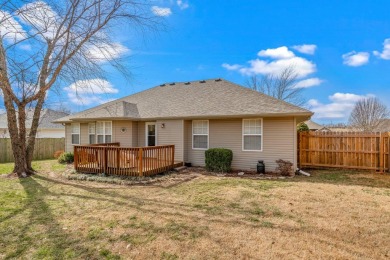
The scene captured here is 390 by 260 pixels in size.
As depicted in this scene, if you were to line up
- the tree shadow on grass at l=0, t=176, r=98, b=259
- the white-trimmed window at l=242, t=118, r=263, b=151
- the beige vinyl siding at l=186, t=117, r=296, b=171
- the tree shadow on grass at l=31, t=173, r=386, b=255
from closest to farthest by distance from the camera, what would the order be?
the tree shadow on grass at l=0, t=176, r=98, b=259 < the tree shadow on grass at l=31, t=173, r=386, b=255 < the beige vinyl siding at l=186, t=117, r=296, b=171 < the white-trimmed window at l=242, t=118, r=263, b=151

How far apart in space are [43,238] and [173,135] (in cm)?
822

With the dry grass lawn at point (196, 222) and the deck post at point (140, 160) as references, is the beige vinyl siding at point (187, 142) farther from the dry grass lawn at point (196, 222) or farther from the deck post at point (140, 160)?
the dry grass lawn at point (196, 222)

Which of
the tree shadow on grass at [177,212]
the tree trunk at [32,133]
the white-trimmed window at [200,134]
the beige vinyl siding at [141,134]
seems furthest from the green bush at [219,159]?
the tree trunk at [32,133]

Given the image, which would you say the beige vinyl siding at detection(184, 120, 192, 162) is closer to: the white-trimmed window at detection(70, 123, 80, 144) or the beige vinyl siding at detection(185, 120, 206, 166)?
the beige vinyl siding at detection(185, 120, 206, 166)

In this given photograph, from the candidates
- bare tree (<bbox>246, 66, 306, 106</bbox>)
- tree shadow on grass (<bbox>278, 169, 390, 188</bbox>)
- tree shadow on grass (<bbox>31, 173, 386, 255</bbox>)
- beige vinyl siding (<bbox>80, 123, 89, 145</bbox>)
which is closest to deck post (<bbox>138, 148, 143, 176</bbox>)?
tree shadow on grass (<bbox>31, 173, 386, 255</bbox>)

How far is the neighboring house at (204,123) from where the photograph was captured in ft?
32.6

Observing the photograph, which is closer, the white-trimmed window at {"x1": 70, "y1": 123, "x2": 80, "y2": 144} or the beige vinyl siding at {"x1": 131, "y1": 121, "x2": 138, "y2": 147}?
the beige vinyl siding at {"x1": 131, "y1": 121, "x2": 138, "y2": 147}

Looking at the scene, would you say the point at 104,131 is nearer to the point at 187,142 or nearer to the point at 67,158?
the point at 67,158

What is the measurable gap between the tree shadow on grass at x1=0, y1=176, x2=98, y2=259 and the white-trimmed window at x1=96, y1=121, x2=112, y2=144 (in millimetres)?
7619

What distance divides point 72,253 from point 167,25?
7734mm

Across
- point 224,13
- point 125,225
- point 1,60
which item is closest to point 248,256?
point 125,225

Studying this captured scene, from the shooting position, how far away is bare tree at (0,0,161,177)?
7.43 m

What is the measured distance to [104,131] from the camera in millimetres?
13172

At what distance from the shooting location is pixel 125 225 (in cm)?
435
